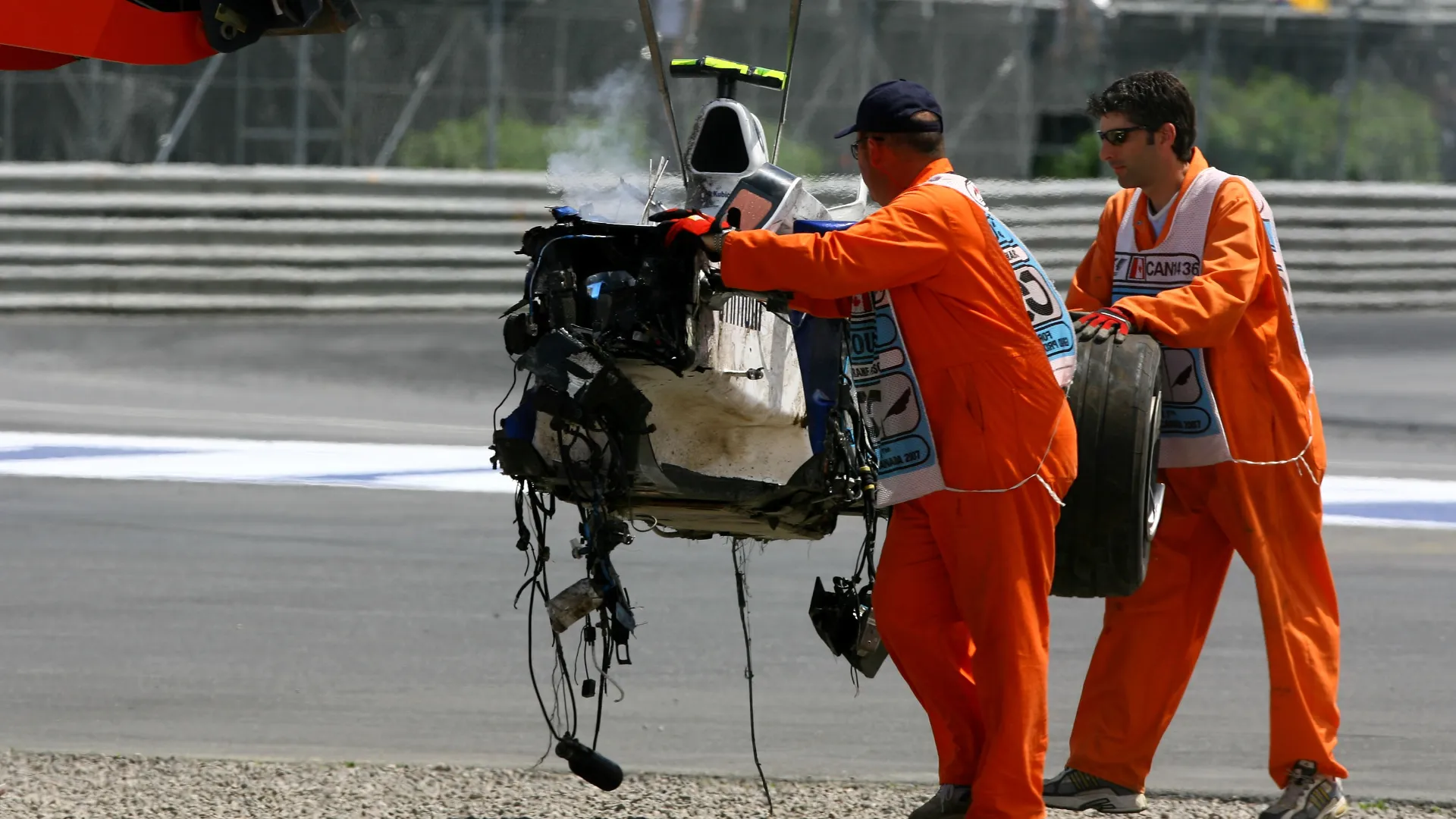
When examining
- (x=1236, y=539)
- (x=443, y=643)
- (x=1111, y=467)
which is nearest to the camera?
(x=1111, y=467)

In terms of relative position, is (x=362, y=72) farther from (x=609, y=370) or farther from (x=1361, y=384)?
(x=609, y=370)

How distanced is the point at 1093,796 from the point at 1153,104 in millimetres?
1984

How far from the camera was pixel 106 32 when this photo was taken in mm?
3725

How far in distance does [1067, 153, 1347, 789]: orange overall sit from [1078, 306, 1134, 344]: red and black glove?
3cm

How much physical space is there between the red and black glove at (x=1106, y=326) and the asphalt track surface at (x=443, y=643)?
164 centimetres

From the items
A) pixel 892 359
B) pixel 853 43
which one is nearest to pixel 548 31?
pixel 853 43

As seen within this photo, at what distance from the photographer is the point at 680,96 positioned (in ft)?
51.3

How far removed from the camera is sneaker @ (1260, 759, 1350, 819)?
5176mm

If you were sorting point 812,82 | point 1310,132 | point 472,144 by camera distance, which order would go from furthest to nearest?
point 1310,132 → point 812,82 → point 472,144

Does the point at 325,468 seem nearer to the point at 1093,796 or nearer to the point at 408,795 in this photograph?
the point at 408,795

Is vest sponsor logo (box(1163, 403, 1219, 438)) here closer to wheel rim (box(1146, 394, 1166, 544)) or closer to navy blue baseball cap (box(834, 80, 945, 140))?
wheel rim (box(1146, 394, 1166, 544))

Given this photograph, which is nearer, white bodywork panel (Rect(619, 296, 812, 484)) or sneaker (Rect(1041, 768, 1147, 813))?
white bodywork panel (Rect(619, 296, 812, 484))

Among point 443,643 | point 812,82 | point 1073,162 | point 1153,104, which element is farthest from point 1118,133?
point 1073,162

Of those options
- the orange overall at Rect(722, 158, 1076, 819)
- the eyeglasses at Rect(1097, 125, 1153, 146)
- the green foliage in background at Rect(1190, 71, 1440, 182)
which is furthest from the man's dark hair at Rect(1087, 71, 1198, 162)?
the green foliage in background at Rect(1190, 71, 1440, 182)
